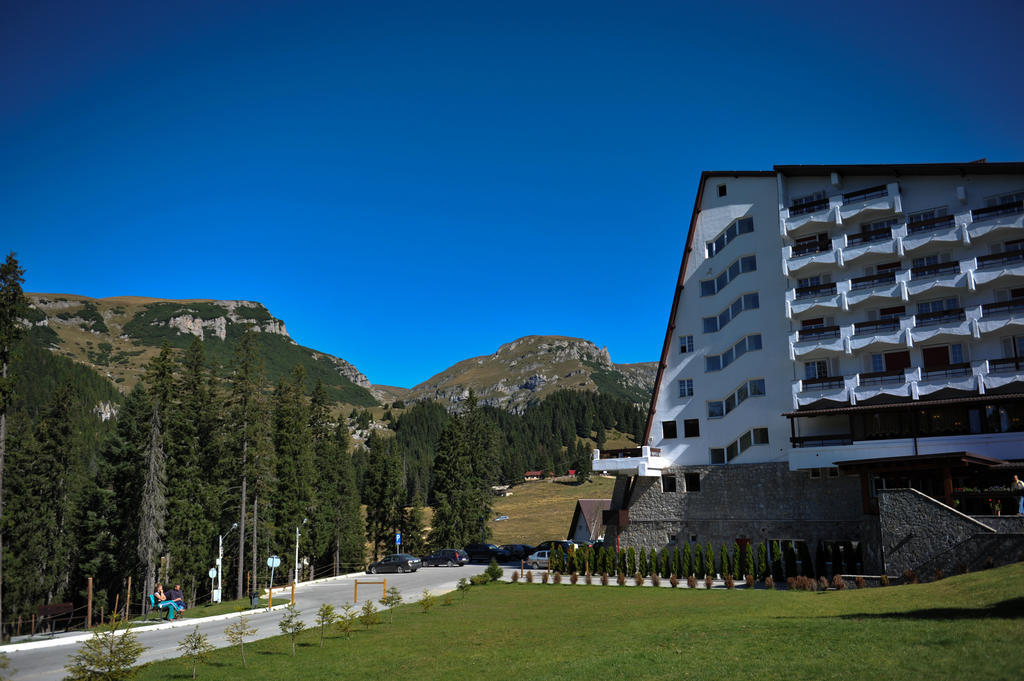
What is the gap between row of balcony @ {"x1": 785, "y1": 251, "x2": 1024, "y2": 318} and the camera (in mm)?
40469

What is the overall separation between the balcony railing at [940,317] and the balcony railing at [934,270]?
225cm

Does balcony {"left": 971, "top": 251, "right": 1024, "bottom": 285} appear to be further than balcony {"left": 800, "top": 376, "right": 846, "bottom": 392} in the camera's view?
No

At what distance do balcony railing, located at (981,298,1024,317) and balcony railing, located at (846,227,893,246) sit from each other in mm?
6831

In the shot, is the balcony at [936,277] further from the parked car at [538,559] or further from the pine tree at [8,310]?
the pine tree at [8,310]

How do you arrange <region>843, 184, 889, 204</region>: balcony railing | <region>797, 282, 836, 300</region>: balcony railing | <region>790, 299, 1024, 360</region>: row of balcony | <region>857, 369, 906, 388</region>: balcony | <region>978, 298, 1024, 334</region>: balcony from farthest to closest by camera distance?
<region>797, 282, 836, 300</region>: balcony railing → <region>843, 184, 889, 204</region>: balcony railing → <region>857, 369, 906, 388</region>: balcony → <region>790, 299, 1024, 360</region>: row of balcony → <region>978, 298, 1024, 334</region>: balcony

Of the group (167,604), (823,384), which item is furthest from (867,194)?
(167,604)

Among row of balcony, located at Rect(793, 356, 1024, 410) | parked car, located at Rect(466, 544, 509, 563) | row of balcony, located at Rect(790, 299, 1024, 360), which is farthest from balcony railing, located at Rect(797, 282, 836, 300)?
parked car, located at Rect(466, 544, 509, 563)

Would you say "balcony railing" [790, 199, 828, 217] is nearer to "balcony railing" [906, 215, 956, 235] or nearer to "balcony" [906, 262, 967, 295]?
"balcony railing" [906, 215, 956, 235]

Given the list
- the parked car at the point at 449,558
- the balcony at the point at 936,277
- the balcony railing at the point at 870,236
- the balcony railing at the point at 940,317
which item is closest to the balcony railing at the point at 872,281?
the balcony at the point at 936,277

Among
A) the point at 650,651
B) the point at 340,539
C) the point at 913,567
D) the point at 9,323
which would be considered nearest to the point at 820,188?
the point at 913,567

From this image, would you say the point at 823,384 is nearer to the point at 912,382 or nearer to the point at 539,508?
the point at 912,382

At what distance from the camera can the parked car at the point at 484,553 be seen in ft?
208

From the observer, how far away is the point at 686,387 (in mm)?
50812

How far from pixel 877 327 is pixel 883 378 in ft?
10.3
